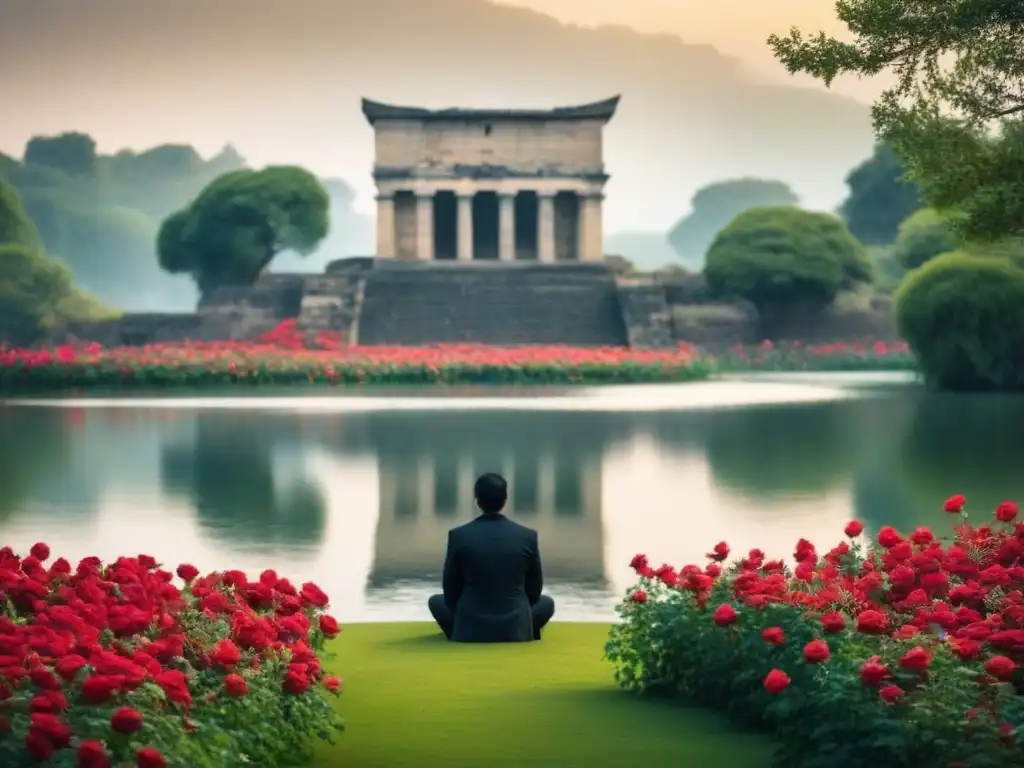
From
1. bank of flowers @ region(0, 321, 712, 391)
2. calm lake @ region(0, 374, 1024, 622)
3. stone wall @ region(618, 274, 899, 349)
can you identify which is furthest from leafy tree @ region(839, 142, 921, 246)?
calm lake @ region(0, 374, 1024, 622)

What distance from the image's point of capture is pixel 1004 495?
18438mm

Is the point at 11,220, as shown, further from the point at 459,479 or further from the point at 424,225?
the point at 459,479

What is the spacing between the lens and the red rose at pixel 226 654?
680 centimetres

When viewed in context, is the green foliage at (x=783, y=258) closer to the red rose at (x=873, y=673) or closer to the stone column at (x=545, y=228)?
the stone column at (x=545, y=228)

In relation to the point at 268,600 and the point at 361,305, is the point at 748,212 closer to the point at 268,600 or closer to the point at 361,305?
the point at 361,305

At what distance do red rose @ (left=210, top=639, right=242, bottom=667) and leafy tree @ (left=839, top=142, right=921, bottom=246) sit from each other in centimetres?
7969

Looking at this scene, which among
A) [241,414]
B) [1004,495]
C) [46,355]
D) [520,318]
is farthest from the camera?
[520,318]

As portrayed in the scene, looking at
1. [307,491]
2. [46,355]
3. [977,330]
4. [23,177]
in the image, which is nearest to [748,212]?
[977,330]

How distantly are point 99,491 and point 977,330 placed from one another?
75.1 ft

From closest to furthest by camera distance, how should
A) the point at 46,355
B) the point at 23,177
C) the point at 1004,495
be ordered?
the point at 1004,495 → the point at 46,355 → the point at 23,177

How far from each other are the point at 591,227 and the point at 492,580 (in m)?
60.1

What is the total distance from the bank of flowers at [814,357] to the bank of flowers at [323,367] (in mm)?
9476

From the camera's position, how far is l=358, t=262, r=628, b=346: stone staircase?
54531 millimetres

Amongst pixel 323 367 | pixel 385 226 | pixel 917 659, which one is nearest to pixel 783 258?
pixel 385 226
